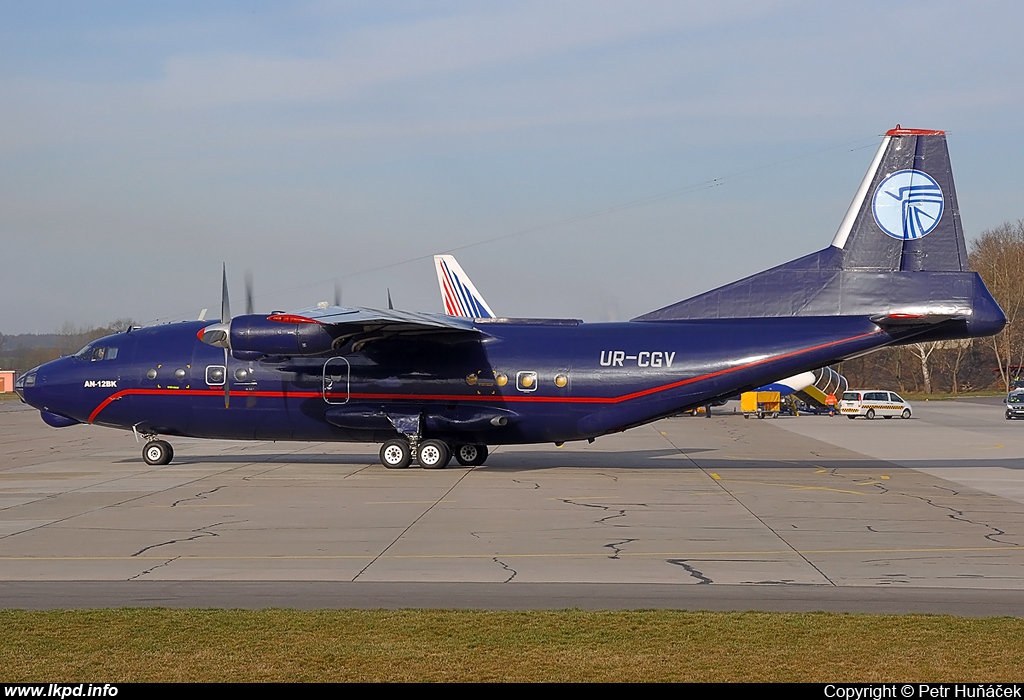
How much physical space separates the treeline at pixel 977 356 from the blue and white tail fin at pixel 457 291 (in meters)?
64.3

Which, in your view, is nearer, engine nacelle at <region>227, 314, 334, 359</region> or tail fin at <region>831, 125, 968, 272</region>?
tail fin at <region>831, 125, 968, 272</region>

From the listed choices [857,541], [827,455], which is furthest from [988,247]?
[857,541]

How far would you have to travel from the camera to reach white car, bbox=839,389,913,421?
57406mm

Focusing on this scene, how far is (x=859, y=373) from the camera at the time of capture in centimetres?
11444

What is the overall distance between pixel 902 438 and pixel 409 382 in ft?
75.2

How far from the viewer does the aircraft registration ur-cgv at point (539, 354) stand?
23.3 meters

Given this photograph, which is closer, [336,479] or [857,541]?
[857,541]

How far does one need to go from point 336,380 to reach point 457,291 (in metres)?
26.0

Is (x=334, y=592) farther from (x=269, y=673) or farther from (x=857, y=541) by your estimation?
(x=857, y=541)

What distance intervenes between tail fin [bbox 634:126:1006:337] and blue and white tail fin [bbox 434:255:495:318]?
1095 inches

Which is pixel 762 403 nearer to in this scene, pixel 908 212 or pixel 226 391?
pixel 908 212

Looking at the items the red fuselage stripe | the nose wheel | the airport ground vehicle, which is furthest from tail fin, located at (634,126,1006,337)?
the airport ground vehicle

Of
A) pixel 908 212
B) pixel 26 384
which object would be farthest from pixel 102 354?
pixel 908 212

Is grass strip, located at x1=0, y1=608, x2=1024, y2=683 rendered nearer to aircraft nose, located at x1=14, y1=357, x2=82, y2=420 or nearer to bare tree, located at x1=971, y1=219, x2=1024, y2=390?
aircraft nose, located at x1=14, y1=357, x2=82, y2=420
